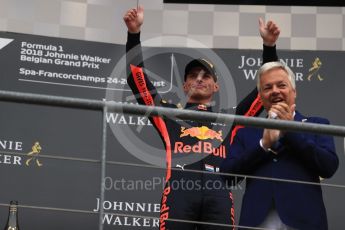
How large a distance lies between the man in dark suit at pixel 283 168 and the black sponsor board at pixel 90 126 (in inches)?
45.9

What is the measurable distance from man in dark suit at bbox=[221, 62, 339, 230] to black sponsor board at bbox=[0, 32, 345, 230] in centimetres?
117

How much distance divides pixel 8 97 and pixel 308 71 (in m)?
2.14

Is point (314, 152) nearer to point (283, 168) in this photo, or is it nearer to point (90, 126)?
point (283, 168)

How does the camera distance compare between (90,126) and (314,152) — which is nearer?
(314,152)

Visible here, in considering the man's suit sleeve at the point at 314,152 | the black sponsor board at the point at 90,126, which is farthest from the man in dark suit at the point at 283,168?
the black sponsor board at the point at 90,126

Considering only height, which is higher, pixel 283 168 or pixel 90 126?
pixel 90 126

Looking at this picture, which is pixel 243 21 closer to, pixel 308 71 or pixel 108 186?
pixel 308 71

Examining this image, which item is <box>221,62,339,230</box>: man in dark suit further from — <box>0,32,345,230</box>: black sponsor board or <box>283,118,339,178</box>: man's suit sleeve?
<box>0,32,345,230</box>: black sponsor board

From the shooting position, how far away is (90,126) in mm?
4070

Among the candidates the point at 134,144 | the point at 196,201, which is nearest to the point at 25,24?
the point at 134,144

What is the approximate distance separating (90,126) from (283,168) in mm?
1530

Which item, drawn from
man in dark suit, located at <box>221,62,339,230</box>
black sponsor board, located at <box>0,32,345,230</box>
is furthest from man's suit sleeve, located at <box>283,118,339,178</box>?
black sponsor board, located at <box>0,32,345,230</box>

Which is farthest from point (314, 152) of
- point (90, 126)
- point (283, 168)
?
point (90, 126)

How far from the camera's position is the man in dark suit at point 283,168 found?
263cm
